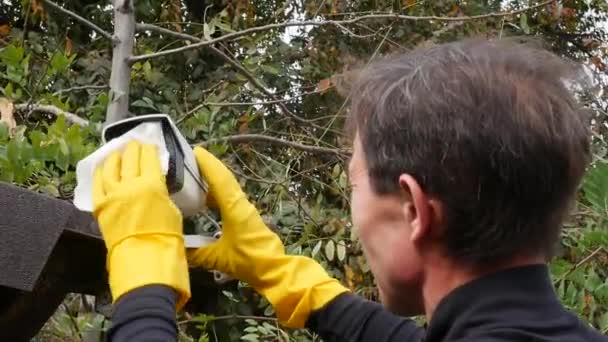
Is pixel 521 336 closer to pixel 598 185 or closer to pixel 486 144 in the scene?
pixel 486 144

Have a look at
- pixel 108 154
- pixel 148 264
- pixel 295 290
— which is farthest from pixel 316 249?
pixel 148 264

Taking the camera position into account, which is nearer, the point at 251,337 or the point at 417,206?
the point at 417,206

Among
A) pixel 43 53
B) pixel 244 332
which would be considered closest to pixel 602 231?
pixel 244 332

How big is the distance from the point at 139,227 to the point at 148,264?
0.24 ft

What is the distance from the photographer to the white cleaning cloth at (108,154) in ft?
4.65

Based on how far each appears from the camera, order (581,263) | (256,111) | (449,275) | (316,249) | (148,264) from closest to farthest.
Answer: (449,275) → (148,264) → (581,263) → (316,249) → (256,111)

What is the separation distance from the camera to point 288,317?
160 cm

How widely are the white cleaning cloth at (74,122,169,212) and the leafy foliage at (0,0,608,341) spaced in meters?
0.29

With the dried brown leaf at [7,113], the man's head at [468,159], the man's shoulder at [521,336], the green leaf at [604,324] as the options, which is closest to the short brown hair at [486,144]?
the man's head at [468,159]

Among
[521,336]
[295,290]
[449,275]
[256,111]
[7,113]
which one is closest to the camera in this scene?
[521,336]

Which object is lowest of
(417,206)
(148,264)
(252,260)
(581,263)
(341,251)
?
(341,251)

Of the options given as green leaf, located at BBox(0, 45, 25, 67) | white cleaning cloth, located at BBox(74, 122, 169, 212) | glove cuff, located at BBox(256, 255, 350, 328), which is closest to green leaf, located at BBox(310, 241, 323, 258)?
green leaf, located at BBox(0, 45, 25, 67)

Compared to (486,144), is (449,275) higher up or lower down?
lower down

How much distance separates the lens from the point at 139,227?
1.30 metres
